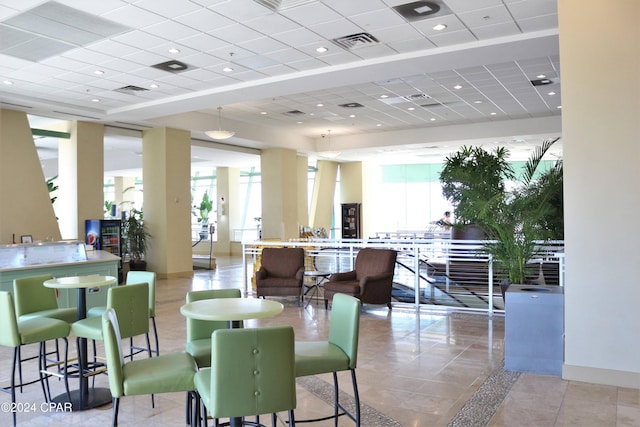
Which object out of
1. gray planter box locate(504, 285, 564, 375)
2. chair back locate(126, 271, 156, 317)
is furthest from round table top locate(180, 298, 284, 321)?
gray planter box locate(504, 285, 564, 375)

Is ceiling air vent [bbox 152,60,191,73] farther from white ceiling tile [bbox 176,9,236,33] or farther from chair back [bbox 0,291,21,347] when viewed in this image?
chair back [bbox 0,291,21,347]

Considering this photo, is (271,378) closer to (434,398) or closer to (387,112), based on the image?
(434,398)

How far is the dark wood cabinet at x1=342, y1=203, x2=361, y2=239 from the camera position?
70.5 ft

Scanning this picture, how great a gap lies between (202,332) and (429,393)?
190 centimetres

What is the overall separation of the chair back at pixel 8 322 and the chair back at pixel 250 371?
2.14 metres

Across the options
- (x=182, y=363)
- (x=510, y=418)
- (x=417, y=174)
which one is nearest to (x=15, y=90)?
(x=182, y=363)

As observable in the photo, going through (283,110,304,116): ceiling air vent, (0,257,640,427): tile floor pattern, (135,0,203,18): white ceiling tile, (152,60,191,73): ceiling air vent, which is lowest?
(0,257,640,427): tile floor pattern

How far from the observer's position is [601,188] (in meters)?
4.46

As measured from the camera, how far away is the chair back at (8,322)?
12.6 feet

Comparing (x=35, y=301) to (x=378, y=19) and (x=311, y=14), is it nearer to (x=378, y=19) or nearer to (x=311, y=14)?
(x=311, y=14)

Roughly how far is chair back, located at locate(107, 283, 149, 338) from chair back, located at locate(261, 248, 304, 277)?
4.49 m

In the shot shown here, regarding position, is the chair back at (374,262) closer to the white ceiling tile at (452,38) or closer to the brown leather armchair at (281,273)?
the brown leather armchair at (281,273)

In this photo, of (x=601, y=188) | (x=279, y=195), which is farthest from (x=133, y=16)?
(x=279, y=195)

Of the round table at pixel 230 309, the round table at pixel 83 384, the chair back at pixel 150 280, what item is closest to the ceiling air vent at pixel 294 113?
the chair back at pixel 150 280
